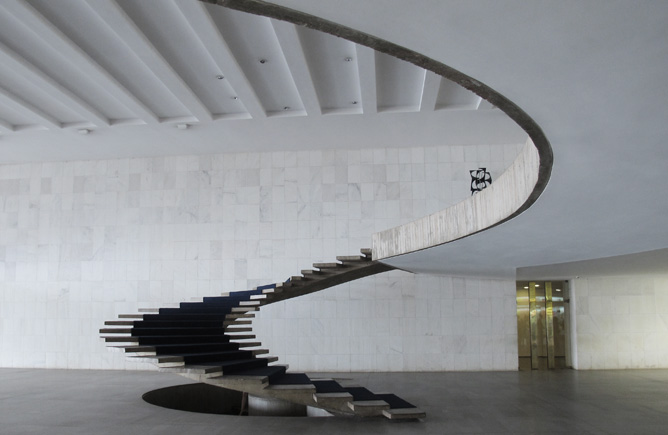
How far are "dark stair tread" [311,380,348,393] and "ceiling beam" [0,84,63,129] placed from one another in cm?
824

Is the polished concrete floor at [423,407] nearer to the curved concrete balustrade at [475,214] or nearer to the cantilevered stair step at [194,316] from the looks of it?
the cantilevered stair step at [194,316]

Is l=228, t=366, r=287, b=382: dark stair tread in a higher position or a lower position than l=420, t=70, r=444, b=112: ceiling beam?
lower

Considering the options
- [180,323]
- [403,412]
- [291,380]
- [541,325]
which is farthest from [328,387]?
[541,325]

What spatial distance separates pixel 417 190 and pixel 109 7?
8799 millimetres

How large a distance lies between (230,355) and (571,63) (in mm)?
7781

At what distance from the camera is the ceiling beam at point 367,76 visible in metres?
9.64

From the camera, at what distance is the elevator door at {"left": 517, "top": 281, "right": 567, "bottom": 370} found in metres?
15.0

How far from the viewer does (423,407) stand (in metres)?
8.92

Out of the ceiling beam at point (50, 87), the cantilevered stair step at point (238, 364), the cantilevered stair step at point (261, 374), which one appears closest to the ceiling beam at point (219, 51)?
the ceiling beam at point (50, 87)

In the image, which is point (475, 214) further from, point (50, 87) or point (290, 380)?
point (50, 87)

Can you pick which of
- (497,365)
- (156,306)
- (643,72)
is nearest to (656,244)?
(643,72)

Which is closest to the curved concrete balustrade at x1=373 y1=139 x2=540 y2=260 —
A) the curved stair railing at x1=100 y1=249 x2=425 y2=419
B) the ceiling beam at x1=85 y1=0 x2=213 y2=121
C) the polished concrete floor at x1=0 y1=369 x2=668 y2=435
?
the curved stair railing at x1=100 y1=249 x2=425 y2=419

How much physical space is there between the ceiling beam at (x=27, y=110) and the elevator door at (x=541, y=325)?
40.4 feet

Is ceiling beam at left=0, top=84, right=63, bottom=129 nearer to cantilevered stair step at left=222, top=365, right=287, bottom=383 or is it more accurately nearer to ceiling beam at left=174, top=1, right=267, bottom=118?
ceiling beam at left=174, top=1, right=267, bottom=118
